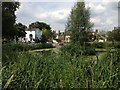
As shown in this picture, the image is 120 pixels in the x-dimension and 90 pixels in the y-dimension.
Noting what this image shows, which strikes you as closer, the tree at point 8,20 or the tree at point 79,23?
the tree at point 8,20

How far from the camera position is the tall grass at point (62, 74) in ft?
12.8

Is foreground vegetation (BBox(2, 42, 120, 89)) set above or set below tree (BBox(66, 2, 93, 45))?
below

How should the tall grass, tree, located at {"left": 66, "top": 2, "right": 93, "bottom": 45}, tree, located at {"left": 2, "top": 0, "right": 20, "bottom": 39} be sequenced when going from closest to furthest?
the tall grass → tree, located at {"left": 2, "top": 0, "right": 20, "bottom": 39} → tree, located at {"left": 66, "top": 2, "right": 93, "bottom": 45}

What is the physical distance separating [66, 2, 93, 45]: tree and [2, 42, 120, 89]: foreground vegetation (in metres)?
24.8

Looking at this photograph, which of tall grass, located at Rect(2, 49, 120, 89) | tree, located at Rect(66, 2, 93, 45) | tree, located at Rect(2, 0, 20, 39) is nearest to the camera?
tall grass, located at Rect(2, 49, 120, 89)

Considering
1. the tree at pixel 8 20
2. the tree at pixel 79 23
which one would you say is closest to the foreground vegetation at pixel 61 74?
the tree at pixel 8 20

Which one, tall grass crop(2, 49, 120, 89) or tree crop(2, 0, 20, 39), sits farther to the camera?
tree crop(2, 0, 20, 39)

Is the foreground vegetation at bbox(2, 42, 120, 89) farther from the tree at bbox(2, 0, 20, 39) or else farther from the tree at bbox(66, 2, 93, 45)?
the tree at bbox(66, 2, 93, 45)

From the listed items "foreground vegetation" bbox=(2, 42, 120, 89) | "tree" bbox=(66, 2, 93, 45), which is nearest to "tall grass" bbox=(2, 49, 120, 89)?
"foreground vegetation" bbox=(2, 42, 120, 89)

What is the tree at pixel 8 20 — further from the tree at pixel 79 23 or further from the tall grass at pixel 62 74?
the tall grass at pixel 62 74

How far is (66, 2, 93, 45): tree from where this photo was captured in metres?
29.6

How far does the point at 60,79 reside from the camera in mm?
3992

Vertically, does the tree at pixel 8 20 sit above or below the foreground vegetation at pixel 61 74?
above

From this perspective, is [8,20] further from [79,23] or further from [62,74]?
[62,74]
